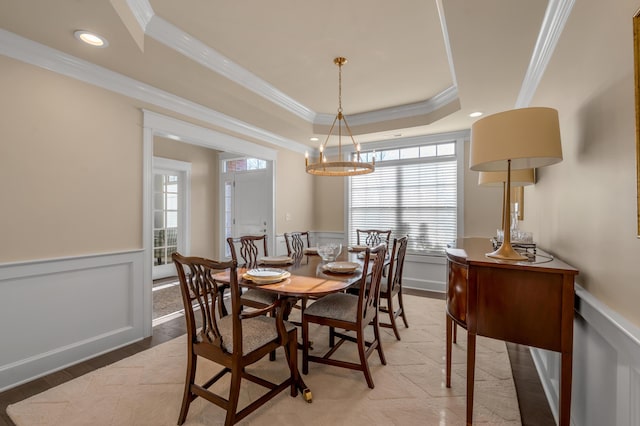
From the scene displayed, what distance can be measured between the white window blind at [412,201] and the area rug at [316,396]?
2.43m

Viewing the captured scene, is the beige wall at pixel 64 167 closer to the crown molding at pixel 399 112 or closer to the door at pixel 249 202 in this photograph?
the door at pixel 249 202

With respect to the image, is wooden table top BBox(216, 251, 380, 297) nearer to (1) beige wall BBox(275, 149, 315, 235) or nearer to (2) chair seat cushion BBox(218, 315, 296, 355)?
(2) chair seat cushion BBox(218, 315, 296, 355)

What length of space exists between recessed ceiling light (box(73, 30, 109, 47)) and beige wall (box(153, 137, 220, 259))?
336 centimetres

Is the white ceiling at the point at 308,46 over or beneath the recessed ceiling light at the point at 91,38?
over

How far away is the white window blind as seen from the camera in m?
4.84

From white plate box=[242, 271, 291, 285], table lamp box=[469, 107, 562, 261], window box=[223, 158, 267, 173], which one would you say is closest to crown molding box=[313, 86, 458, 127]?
window box=[223, 158, 267, 173]

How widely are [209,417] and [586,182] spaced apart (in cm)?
248

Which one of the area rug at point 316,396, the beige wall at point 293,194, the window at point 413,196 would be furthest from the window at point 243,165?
the area rug at point 316,396

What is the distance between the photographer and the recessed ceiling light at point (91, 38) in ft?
6.95

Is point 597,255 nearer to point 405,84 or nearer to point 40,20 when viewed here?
point 405,84

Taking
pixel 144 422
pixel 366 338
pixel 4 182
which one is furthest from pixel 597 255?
pixel 4 182

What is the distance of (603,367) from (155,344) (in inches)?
129

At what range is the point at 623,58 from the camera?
1.13 meters

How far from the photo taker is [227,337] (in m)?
1.75
